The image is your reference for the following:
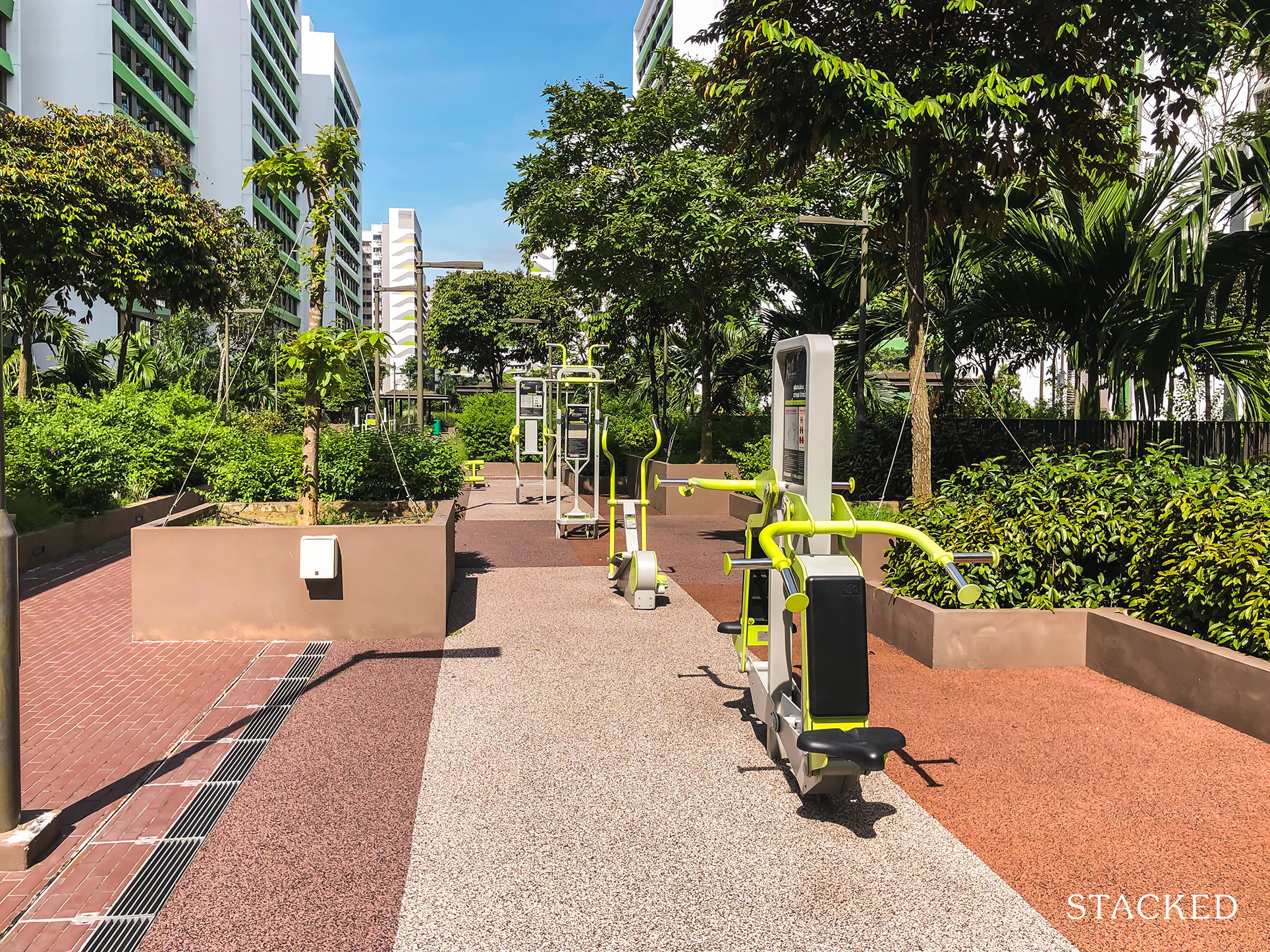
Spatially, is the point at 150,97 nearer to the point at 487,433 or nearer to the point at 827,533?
the point at 487,433

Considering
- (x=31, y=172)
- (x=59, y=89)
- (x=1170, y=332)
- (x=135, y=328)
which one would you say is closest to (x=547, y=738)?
(x=1170, y=332)

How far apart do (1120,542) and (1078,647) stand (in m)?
0.80

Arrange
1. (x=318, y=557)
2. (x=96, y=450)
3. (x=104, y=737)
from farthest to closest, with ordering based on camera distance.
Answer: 1. (x=96, y=450)
2. (x=318, y=557)
3. (x=104, y=737)

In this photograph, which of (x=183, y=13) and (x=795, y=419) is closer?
(x=795, y=419)

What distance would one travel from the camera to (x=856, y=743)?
336 cm

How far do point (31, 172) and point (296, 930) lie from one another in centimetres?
1529

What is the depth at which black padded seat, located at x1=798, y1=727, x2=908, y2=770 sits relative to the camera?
331 centimetres

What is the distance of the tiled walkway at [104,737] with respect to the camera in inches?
121

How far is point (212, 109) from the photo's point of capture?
52531mm

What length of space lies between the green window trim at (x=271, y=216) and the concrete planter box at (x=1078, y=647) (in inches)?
2055

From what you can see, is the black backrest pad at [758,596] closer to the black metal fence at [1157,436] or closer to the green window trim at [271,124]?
the black metal fence at [1157,436]

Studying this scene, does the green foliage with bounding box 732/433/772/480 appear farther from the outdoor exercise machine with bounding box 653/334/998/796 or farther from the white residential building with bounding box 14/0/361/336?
the outdoor exercise machine with bounding box 653/334/998/796

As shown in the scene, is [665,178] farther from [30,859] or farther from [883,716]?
[30,859]

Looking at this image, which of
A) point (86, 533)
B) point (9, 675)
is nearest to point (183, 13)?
point (86, 533)
